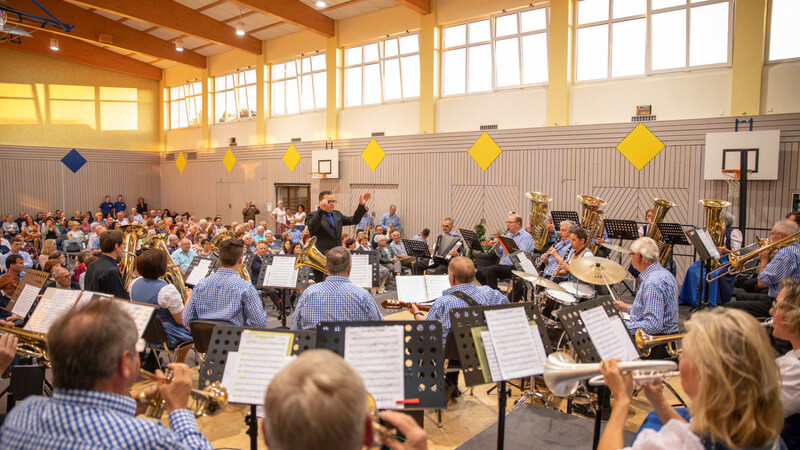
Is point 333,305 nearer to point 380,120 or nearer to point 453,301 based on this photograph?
point 453,301

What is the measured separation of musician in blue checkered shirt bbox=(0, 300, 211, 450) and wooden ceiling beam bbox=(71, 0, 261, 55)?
15.4 metres

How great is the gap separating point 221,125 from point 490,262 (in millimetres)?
15580

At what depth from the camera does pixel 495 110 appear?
13594 mm

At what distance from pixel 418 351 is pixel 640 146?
940 centimetres

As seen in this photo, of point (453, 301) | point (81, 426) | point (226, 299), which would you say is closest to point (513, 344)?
point (453, 301)

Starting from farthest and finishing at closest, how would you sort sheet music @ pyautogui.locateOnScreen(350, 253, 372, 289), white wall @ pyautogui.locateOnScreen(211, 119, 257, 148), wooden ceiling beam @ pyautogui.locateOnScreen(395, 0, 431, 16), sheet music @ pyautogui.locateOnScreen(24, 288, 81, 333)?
white wall @ pyautogui.locateOnScreen(211, 119, 257, 148) → wooden ceiling beam @ pyautogui.locateOnScreen(395, 0, 431, 16) → sheet music @ pyautogui.locateOnScreen(350, 253, 372, 289) → sheet music @ pyautogui.locateOnScreen(24, 288, 81, 333)

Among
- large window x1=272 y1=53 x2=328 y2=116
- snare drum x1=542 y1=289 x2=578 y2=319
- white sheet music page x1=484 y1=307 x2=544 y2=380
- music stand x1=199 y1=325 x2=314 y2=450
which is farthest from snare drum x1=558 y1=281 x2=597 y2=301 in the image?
large window x1=272 y1=53 x2=328 y2=116

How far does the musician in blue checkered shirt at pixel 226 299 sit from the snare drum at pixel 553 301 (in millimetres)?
3112

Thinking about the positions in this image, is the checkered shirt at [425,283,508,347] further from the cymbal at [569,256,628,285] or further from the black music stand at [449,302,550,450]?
the black music stand at [449,302,550,450]

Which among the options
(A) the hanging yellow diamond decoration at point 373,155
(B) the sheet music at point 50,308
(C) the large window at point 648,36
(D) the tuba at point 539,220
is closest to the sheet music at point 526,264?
(D) the tuba at point 539,220

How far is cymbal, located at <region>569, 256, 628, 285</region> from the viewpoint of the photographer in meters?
4.89

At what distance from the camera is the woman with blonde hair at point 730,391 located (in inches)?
66.7

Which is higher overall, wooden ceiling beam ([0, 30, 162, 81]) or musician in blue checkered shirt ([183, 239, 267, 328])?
wooden ceiling beam ([0, 30, 162, 81])

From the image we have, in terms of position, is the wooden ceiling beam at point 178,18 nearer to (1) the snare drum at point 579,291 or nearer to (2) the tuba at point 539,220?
(2) the tuba at point 539,220
